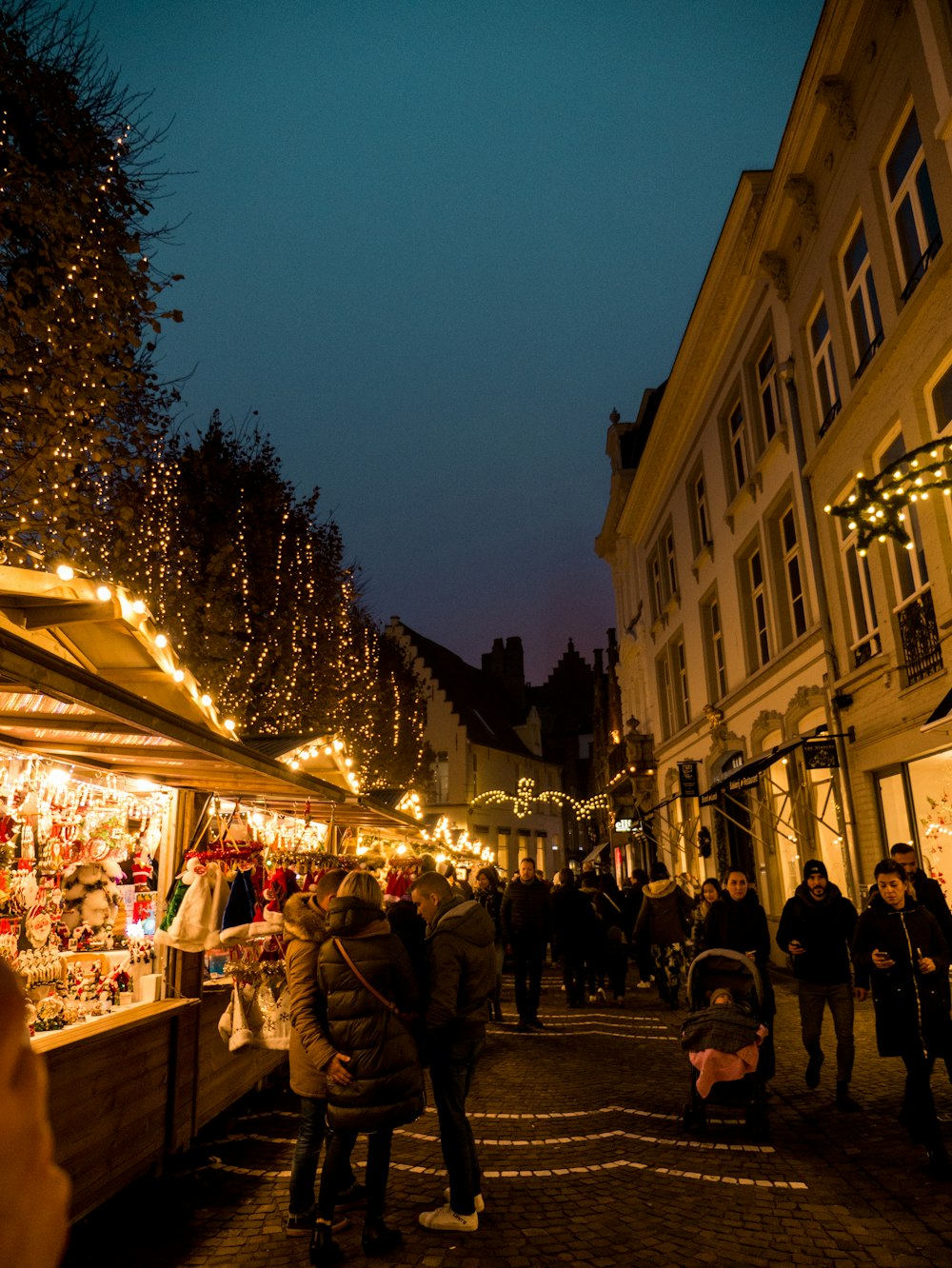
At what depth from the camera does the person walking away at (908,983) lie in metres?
5.39

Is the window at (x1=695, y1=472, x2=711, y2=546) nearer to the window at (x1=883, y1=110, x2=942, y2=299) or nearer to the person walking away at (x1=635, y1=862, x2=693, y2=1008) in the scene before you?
the window at (x1=883, y1=110, x2=942, y2=299)

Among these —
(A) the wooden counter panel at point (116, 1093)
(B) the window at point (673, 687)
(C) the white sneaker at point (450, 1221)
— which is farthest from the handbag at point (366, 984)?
(B) the window at point (673, 687)

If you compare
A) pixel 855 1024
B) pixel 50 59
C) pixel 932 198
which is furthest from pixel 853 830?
pixel 50 59

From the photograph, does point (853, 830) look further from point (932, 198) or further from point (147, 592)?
point (147, 592)

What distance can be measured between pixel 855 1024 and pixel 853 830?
3156mm

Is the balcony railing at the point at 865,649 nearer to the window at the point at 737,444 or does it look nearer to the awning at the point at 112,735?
the window at the point at 737,444

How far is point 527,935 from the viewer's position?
1082 centimetres

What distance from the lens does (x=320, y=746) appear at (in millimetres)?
10875

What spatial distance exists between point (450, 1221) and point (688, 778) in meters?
18.3

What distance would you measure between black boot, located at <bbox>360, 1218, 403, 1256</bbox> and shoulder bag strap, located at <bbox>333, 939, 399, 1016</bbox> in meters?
1.07

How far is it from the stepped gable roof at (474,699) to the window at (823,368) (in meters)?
35.0

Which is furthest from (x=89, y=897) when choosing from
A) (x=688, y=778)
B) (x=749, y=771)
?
(x=688, y=778)

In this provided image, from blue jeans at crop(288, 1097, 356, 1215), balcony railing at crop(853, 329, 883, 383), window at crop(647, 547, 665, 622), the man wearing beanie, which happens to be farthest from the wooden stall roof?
window at crop(647, 547, 665, 622)

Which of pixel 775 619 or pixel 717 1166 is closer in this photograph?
pixel 717 1166
